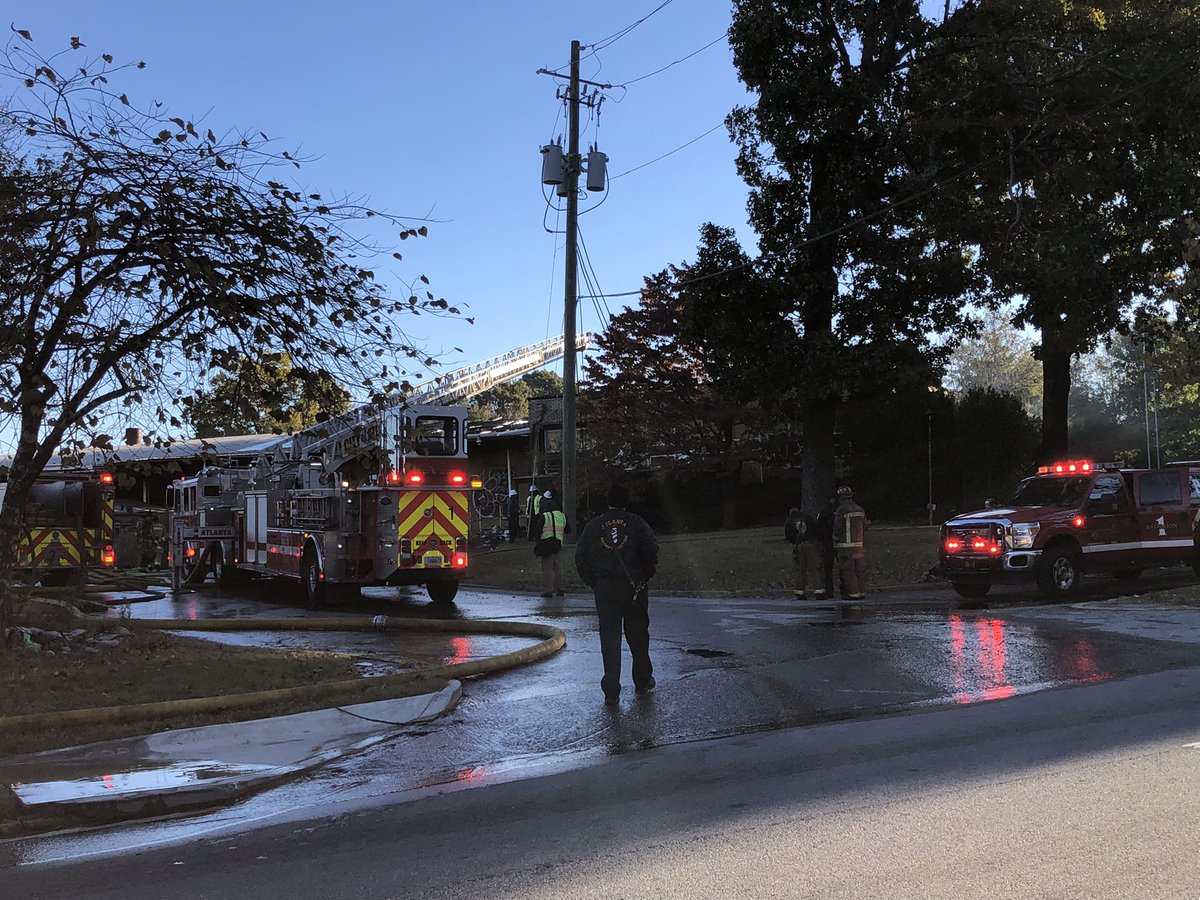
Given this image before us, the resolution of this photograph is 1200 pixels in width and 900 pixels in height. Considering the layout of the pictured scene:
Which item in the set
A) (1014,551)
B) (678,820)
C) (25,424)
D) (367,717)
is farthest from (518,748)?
(1014,551)

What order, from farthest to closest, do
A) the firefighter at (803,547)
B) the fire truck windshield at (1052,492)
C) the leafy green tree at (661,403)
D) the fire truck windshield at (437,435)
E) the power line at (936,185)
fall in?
the leafy green tree at (661,403) < the power line at (936,185) < the firefighter at (803,547) < the fire truck windshield at (1052,492) < the fire truck windshield at (437,435)

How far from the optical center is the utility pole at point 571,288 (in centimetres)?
2256

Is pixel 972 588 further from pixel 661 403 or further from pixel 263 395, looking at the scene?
pixel 661 403

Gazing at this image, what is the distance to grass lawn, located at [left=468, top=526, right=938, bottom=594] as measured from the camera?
65.6ft

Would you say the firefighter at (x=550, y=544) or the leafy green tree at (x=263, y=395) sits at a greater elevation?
the leafy green tree at (x=263, y=395)

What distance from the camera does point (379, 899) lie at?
14.3ft

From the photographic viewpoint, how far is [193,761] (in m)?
6.89

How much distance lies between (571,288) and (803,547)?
9210 millimetres

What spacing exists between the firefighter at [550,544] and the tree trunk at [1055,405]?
1301cm

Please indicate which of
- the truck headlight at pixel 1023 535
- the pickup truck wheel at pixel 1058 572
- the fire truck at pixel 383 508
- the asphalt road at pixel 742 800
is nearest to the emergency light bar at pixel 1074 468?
the pickup truck wheel at pixel 1058 572

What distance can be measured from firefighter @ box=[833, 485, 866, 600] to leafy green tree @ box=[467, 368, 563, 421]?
A: 61.9 meters

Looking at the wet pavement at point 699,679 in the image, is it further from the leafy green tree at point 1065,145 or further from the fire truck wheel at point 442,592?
the leafy green tree at point 1065,145

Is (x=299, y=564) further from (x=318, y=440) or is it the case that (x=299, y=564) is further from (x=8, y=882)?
(x=8, y=882)

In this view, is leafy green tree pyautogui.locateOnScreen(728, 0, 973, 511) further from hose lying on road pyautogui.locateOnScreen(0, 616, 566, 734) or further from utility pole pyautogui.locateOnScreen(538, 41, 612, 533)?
hose lying on road pyautogui.locateOnScreen(0, 616, 566, 734)
